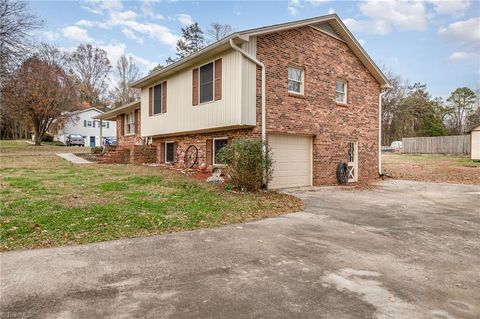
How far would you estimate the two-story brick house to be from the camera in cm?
1021

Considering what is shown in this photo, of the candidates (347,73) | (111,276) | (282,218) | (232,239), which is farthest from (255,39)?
(111,276)

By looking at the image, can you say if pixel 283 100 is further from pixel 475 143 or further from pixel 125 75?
pixel 125 75

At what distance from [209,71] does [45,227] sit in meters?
7.82

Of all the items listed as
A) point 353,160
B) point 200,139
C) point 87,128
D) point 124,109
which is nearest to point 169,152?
point 200,139

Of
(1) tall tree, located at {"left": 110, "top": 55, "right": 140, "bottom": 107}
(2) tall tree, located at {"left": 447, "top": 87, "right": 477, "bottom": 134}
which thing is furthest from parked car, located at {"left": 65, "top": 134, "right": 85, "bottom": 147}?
(2) tall tree, located at {"left": 447, "top": 87, "right": 477, "bottom": 134}

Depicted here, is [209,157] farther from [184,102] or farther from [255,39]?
[255,39]

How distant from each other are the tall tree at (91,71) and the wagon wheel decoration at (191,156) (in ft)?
129

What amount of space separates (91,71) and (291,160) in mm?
46141

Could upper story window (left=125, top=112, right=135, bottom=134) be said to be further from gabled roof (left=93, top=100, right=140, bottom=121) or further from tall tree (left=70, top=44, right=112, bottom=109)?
tall tree (left=70, top=44, right=112, bottom=109)

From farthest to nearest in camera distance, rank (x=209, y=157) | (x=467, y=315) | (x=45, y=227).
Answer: (x=209, y=157) → (x=45, y=227) → (x=467, y=315)

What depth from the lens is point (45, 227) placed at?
5.28m

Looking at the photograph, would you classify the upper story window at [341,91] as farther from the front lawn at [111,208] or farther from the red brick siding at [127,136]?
the red brick siding at [127,136]

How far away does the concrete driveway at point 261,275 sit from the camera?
2871 mm

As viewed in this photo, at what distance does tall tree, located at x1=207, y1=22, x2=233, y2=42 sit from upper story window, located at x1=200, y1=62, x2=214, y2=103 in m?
28.2
